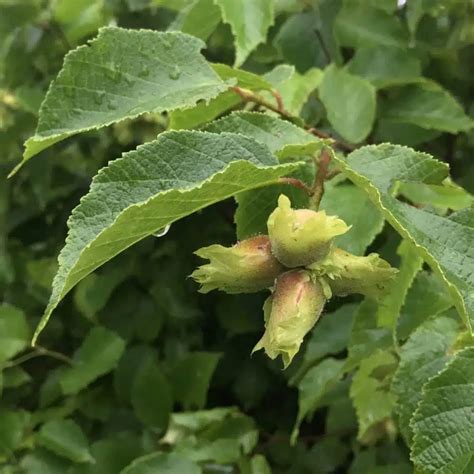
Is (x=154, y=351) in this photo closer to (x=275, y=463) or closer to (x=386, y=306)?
(x=275, y=463)

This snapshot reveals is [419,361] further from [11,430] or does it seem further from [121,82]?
[11,430]

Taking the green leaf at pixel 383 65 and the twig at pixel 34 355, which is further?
the twig at pixel 34 355

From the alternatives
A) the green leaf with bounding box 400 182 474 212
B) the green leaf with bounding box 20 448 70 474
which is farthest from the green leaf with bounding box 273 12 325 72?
the green leaf with bounding box 20 448 70 474

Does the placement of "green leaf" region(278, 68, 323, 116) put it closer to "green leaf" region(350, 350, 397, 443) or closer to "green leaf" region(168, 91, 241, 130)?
"green leaf" region(168, 91, 241, 130)

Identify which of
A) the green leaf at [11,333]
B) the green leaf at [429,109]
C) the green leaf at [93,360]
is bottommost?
the green leaf at [93,360]

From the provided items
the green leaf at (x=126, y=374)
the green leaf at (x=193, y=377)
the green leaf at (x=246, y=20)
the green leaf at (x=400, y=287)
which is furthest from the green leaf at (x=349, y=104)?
the green leaf at (x=126, y=374)

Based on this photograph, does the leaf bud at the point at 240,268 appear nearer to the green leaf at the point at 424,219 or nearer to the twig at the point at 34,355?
the green leaf at the point at 424,219

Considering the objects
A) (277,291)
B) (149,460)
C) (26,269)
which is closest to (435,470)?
(277,291)
